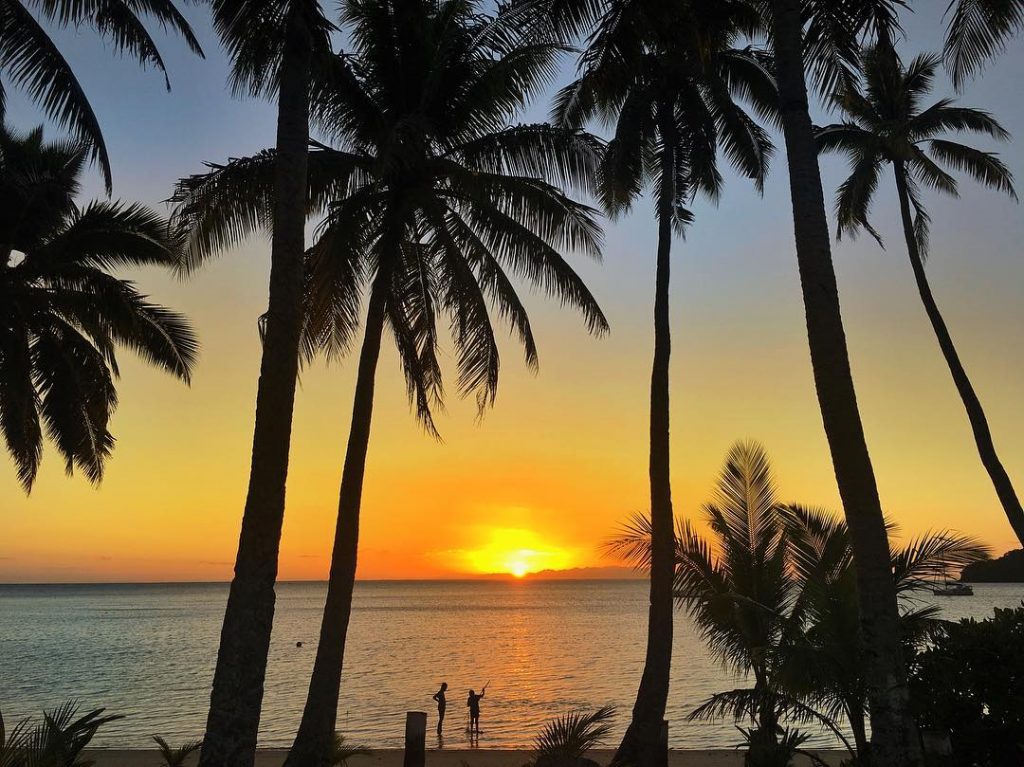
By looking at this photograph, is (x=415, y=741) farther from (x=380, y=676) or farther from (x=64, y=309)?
(x=380, y=676)

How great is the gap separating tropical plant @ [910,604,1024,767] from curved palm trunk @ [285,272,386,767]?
7104mm

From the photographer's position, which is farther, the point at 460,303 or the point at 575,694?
the point at 575,694

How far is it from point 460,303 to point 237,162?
13.1 ft

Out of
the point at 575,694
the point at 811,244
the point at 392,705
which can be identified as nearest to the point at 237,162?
the point at 811,244

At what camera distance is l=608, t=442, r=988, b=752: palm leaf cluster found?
9328 millimetres

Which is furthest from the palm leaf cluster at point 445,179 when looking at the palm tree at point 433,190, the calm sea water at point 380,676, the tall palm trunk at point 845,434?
the calm sea water at point 380,676

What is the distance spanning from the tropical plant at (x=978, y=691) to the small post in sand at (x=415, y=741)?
7092 mm

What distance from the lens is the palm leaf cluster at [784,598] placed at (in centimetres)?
933

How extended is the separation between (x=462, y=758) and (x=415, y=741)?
4.78 meters

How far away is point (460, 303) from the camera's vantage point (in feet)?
45.5

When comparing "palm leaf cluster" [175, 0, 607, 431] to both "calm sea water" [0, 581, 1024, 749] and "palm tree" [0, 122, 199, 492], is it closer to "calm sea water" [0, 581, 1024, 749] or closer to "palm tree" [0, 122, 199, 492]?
"palm tree" [0, 122, 199, 492]

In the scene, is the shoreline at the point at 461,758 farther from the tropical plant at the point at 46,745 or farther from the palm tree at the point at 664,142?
the tropical plant at the point at 46,745

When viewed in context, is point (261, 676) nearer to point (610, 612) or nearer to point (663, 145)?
point (663, 145)

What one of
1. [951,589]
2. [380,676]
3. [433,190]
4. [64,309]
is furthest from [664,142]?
[951,589]
